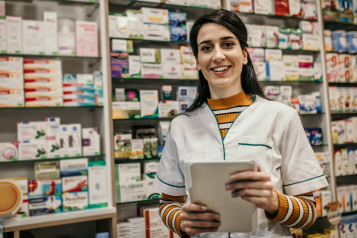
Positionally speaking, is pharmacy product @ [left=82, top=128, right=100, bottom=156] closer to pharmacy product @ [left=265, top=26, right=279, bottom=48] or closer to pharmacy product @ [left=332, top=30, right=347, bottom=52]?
pharmacy product @ [left=265, top=26, right=279, bottom=48]

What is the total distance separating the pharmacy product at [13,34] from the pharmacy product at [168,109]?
52.4 inches

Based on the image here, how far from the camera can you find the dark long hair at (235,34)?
1.32 m

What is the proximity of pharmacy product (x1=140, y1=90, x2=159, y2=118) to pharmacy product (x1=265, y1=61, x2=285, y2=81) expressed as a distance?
135 centimetres

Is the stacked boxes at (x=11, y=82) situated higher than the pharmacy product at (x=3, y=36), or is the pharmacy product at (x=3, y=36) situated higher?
the pharmacy product at (x=3, y=36)

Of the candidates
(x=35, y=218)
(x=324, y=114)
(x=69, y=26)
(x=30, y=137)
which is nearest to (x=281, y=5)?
(x=324, y=114)

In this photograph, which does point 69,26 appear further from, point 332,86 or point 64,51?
point 332,86

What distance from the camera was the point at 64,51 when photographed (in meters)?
2.76

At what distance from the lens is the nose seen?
49.5 inches

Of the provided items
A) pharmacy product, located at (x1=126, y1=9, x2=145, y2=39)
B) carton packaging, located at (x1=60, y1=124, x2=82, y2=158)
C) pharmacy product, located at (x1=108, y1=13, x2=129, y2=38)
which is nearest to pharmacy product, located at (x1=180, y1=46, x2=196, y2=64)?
pharmacy product, located at (x1=126, y1=9, x2=145, y2=39)

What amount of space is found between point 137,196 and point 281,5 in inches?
107

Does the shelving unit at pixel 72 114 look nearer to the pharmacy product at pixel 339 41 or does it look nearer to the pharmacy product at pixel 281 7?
the pharmacy product at pixel 281 7

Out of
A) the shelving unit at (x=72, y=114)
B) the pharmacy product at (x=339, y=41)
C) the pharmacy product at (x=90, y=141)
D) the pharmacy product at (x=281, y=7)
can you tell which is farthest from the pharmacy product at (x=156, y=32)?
the pharmacy product at (x=339, y=41)

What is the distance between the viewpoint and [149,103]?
3008 millimetres

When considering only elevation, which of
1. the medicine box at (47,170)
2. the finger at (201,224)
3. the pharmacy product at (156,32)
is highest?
the pharmacy product at (156,32)
